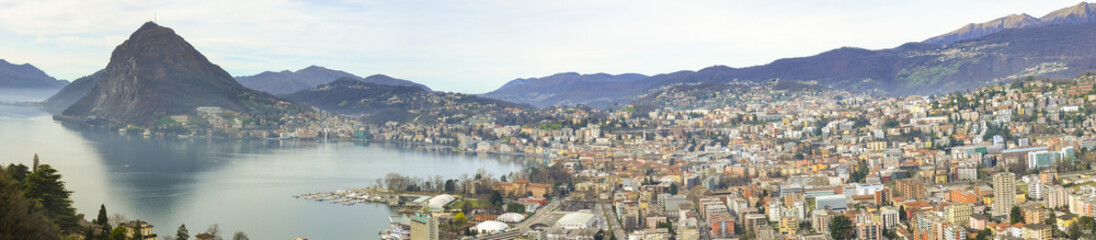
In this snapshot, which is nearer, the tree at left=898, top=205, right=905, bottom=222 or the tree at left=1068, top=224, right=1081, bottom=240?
the tree at left=1068, top=224, right=1081, bottom=240

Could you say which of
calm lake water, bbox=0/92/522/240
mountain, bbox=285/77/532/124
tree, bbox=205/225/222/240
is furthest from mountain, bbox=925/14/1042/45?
tree, bbox=205/225/222/240

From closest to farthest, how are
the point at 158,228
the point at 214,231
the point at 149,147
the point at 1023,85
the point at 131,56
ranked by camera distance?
the point at 214,231
the point at 158,228
the point at 1023,85
the point at 149,147
the point at 131,56

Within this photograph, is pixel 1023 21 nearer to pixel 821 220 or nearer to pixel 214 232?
pixel 821 220

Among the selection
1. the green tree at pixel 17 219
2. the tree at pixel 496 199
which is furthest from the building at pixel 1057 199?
the green tree at pixel 17 219

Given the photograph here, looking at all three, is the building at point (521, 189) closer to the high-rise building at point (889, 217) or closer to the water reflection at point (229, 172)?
the water reflection at point (229, 172)

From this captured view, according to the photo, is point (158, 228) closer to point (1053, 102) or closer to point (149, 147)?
point (149, 147)

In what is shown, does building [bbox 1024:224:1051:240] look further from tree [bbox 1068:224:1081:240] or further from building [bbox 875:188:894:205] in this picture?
building [bbox 875:188:894:205]

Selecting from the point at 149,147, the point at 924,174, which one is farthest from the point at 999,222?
the point at 149,147
